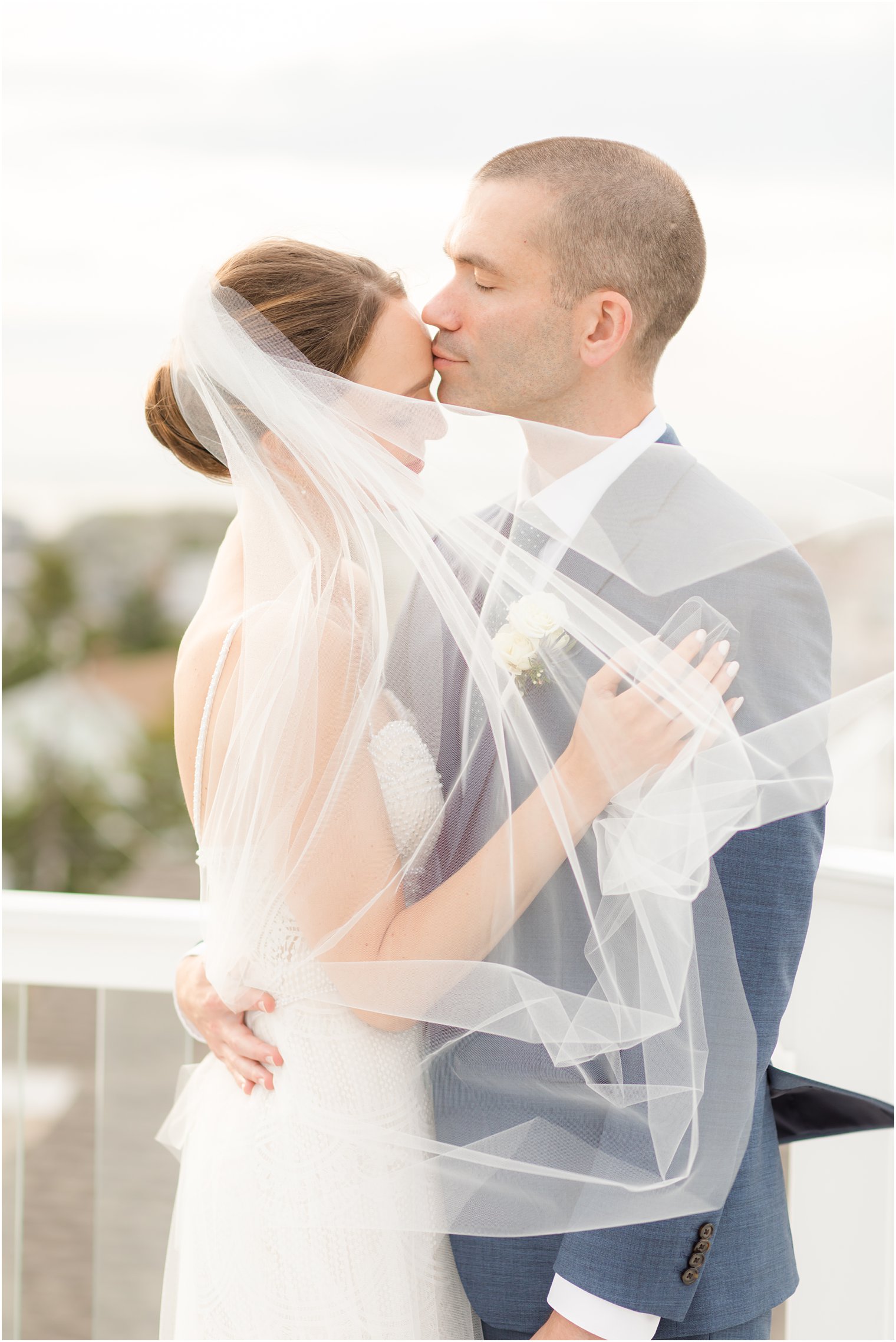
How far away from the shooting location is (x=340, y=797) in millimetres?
1375

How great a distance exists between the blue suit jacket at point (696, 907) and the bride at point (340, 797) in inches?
1.6

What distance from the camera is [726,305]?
463cm

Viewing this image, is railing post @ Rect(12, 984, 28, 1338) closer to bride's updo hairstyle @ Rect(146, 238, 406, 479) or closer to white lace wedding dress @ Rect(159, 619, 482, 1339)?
white lace wedding dress @ Rect(159, 619, 482, 1339)

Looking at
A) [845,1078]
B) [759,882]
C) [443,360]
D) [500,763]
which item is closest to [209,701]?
[500,763]

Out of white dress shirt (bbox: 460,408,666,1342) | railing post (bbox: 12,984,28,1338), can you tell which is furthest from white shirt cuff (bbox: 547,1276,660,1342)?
railing post (bbox: 12,984,28,1338)

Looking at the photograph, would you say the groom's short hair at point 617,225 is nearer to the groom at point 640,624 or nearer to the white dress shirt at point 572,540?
the groom at point 640,624

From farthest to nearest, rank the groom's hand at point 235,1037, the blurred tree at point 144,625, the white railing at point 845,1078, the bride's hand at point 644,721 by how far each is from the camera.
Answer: the blurred tree at point 144,625 < the white railing at point 845,1078 < the groom's hand at point 235,1037 < the bride's hand at point 644,721

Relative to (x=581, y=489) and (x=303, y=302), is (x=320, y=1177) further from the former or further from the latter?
(x=303, y=302)

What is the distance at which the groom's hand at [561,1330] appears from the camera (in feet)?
4.57

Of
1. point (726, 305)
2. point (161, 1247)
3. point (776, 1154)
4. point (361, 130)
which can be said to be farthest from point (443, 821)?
point (361, 130)

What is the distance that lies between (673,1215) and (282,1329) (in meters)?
0.57

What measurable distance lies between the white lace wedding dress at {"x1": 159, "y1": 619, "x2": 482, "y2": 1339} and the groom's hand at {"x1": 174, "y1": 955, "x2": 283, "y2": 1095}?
2 cm

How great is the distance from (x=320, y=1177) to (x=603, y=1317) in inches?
16.2

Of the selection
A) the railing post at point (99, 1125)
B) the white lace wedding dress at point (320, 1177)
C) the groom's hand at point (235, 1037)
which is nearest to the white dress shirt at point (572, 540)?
the white lace wedding dress at point (320, 1177)
